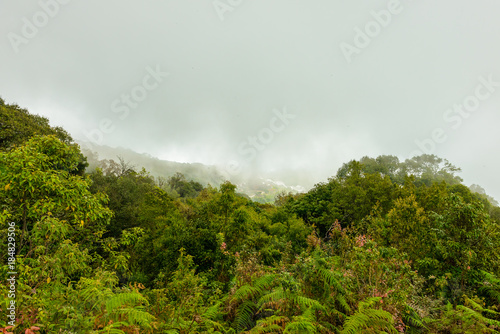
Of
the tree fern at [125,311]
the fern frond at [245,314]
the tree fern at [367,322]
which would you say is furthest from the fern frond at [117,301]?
the tree fern at [367,322]

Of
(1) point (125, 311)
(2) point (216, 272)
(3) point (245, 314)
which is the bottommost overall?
(2) point (216, 272)

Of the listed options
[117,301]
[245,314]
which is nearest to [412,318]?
[245,314]

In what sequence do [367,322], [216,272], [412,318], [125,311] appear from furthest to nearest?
[216,272]
[412,318]
[367,322]
[125,311]

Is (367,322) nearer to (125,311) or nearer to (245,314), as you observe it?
(245,314)

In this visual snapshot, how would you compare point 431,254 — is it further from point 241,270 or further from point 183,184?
point 183,184

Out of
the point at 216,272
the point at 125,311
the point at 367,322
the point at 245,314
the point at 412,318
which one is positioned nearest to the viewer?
the point at 125,311

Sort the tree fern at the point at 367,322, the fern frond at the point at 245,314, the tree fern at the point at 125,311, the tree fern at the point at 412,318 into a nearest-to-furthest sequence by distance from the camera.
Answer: the tree fern at the point at 125,311, the tree fern at the point at 367,322, the tree fern at the point at 412,318, the fern frond at the point at 245,314

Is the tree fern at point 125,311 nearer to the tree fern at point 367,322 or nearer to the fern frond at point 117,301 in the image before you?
the fern frond at point 117,301

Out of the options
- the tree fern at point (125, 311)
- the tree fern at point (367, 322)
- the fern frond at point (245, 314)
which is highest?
the tree fern at point (367, 322)

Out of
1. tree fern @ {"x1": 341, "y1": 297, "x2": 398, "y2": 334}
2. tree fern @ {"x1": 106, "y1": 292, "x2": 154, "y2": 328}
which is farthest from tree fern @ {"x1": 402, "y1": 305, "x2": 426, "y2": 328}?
tree fern @ {"x1": 106, "y1": 292, "x2": 154, "y2": 328}

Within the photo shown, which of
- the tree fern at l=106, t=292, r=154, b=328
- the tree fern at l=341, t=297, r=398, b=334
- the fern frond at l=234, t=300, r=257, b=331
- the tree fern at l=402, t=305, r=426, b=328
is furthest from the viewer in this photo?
the fern frond at l=234, t=300, r=257, b=331

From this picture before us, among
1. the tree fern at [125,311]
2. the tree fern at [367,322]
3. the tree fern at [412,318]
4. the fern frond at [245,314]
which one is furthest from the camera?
the fern frond at [245,314]

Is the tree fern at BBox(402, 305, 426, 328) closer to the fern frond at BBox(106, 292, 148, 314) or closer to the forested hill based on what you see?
the forested hill

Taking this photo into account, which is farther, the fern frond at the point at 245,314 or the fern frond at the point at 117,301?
the fern frond at the point at 245,314
